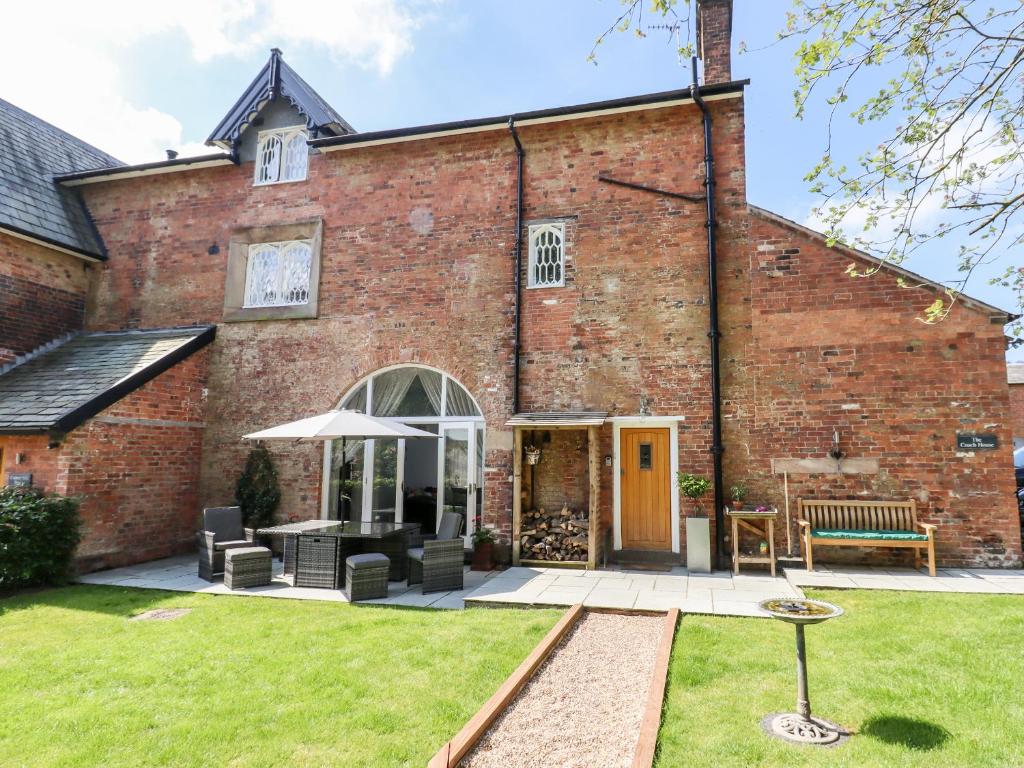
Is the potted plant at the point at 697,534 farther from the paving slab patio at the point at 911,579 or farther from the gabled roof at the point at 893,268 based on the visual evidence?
the gabled roof at the point at 893,268

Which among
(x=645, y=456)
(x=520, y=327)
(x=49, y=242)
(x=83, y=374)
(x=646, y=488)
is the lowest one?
(x=646, y=488)

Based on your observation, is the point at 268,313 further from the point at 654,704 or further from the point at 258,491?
the point at 654,704

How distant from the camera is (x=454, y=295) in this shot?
1036 cm

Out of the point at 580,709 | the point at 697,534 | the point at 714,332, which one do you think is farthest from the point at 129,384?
the point at 714,332

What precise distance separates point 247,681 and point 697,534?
626cm

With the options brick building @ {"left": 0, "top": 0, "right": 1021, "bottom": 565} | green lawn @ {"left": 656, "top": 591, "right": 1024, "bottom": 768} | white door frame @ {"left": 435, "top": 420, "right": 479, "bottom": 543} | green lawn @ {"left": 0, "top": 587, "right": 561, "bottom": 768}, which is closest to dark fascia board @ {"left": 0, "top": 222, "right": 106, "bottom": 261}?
brick building @ {"left": 0, "top": 0, "right": 1021, "bottom": 565}

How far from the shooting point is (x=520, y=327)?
391 inches

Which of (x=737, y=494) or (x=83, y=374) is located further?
(x=83, y=374)

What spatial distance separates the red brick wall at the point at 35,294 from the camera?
35.5ft

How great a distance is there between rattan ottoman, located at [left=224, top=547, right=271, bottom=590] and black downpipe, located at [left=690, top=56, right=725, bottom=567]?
6.57 m

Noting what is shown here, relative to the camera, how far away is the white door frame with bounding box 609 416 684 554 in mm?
9156

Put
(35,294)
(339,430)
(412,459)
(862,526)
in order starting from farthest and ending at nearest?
(35,294) → (412,459) → (862,526) → (339,430)

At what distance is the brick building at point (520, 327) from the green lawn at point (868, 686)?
2998 mm

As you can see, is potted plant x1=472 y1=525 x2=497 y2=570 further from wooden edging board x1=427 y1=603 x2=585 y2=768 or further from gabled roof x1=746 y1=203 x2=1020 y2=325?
gabled roof x1=746 y1=203 x2=1020 y2=325
